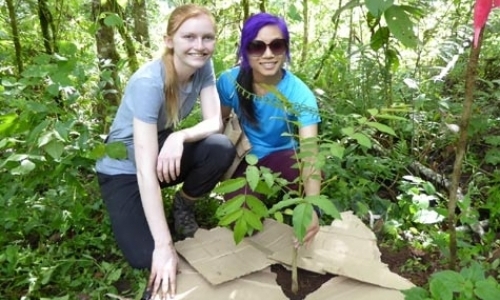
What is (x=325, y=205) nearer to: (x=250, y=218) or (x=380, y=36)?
(x=250, y=218)

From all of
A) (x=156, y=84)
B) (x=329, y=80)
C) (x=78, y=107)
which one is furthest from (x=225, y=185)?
(x=329, y=80)

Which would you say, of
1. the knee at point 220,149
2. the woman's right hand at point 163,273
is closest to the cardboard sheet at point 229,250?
the woman's right hand at point 163,273

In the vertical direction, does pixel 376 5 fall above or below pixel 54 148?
above

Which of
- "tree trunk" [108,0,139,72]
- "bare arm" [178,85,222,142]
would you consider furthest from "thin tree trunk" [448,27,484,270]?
"tree trunk" [108,0,139,72]

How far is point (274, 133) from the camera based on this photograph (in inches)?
101

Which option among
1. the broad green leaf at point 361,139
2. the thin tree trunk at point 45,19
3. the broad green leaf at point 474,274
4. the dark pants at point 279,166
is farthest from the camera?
the thin tree trunk at point 45,19

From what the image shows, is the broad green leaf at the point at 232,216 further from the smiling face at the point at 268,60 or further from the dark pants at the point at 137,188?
the smiling face at the point at 268,60

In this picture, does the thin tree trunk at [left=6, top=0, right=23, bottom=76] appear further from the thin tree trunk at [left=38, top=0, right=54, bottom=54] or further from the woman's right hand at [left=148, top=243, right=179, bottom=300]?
the woman's right hand at [left=148, top=243, right=179, bottom=300]

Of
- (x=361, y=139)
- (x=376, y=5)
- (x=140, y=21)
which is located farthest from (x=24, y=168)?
(x=140, y=21)

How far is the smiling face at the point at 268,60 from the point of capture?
2275 millimetres

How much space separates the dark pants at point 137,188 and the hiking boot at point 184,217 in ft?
0.17

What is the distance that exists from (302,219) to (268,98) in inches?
30.8

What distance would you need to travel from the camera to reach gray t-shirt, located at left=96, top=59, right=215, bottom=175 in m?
2.11

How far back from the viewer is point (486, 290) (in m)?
1.49
